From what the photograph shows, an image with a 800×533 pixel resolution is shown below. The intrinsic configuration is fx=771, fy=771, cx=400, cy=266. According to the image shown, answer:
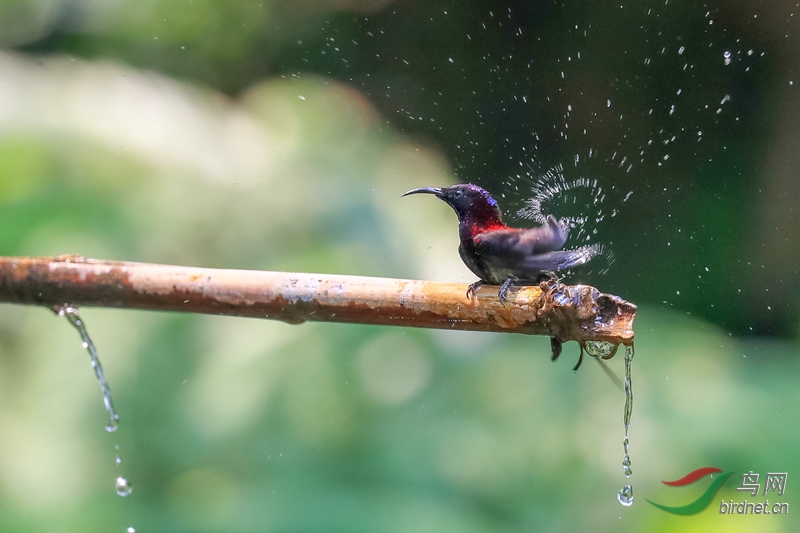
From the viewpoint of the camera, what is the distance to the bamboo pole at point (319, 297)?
145 centimetres

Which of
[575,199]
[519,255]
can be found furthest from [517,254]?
[575,199]

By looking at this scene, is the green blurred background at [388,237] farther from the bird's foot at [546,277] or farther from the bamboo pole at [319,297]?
the bamboo pole at [319,297]

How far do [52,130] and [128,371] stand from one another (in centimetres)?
141

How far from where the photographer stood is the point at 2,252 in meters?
3.54

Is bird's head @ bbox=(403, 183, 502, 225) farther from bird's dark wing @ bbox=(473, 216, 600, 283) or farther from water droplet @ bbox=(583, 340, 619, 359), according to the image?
water droplet @ bbox=(583, 340, 619, 359)

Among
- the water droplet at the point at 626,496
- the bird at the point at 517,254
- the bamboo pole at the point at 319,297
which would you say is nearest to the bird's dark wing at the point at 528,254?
the bird at the point at 517,254

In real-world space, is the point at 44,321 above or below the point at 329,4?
below

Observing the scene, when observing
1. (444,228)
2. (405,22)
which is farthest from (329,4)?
(444,228)

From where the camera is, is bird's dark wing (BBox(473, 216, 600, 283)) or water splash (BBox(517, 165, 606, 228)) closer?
bird's dark wing (BBox(473, 216, 600, 283))

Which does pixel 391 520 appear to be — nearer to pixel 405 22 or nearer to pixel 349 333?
pixel 349 333

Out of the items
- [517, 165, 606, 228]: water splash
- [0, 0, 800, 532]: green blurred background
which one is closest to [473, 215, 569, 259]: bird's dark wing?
[517, 165, 606, 228]: water splash

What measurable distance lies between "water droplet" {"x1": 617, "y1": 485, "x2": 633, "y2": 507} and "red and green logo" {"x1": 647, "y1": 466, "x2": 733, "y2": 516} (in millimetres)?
120

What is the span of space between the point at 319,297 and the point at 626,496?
1522mm

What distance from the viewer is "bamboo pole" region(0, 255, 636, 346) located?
1445 mm
